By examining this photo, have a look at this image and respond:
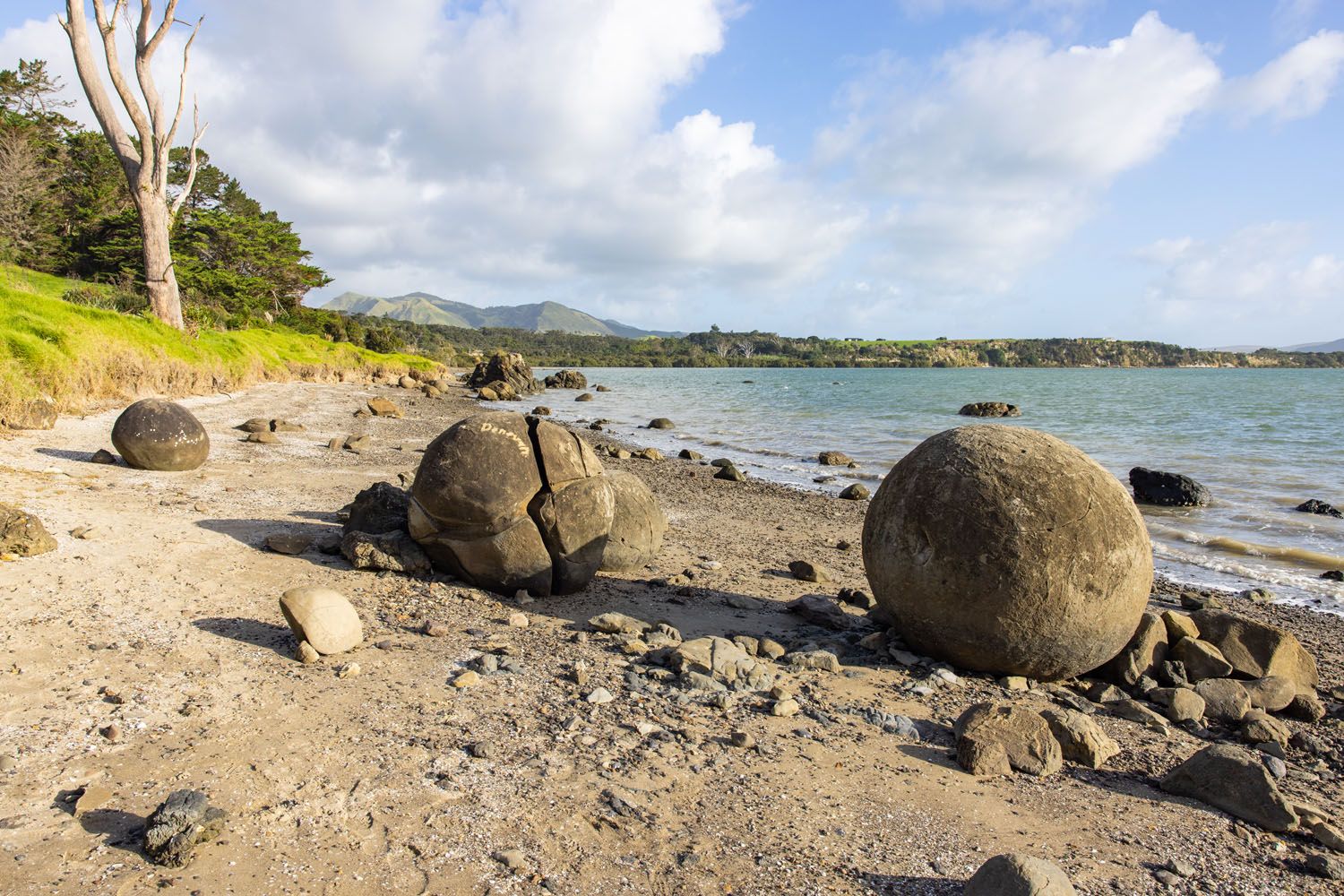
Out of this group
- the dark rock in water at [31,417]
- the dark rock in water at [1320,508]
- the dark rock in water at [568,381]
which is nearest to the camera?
the dark rock in water at [31,417]

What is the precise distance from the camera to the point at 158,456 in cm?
1166

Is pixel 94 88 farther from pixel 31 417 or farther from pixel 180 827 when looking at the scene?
pixel 180 827

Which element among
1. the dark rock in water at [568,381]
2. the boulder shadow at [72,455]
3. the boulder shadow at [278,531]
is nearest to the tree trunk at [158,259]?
the boulder shadow at [72,455]

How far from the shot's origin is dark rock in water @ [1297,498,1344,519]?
15523 mm

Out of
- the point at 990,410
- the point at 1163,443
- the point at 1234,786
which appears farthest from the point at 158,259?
the point at 990,410

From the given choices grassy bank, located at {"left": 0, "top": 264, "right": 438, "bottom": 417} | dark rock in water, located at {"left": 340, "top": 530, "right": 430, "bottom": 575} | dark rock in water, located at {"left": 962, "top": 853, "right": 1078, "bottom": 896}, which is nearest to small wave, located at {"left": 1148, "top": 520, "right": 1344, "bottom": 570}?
dark rock in water, located at {"left": 962, "top": 853, "right": 1078, "bottom": 896}

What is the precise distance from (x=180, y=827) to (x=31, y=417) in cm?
1366

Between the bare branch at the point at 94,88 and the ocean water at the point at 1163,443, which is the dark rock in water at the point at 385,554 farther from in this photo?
the bare branch at the point at 94,88

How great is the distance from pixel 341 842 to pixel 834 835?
253 cm

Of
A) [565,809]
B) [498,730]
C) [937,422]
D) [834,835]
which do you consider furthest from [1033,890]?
[937,422]

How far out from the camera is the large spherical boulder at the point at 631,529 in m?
9.16

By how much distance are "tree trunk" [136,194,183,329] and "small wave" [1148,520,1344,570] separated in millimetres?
29112

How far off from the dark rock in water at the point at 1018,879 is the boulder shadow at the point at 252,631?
495 centimetres

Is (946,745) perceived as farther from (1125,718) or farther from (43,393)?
(43,393)
